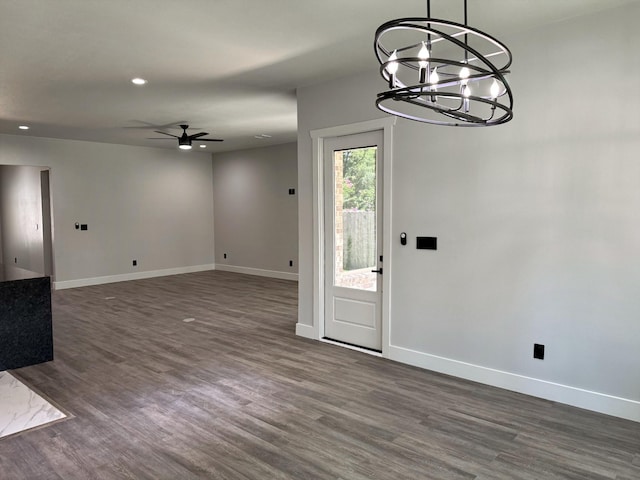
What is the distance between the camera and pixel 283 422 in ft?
10.0

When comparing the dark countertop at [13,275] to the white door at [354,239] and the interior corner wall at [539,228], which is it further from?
the interior corner wall at [539,228]

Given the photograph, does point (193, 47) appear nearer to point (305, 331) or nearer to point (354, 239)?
point (354, 239)

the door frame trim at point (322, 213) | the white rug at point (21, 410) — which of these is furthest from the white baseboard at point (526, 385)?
the white rug at point (21, 410)

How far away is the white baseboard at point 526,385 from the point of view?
3.09m

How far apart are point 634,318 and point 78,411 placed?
159 inches

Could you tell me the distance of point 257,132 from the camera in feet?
25.4

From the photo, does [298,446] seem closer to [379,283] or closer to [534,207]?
[379,283]

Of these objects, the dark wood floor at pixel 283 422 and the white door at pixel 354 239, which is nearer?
the dark wood floor at pixel 283 422

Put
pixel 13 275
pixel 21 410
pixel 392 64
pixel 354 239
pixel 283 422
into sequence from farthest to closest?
pixel 354 239 → pixel 13 275 → pixel 21 410 → pixel 283 422 → pixel 392 64

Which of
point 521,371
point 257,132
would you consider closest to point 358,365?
point 521,371

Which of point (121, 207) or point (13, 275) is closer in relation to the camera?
point (13, 275)

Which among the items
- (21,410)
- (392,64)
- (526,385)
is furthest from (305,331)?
(392,64)

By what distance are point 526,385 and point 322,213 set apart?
2557mm

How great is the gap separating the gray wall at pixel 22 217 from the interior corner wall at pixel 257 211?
12.1ft
